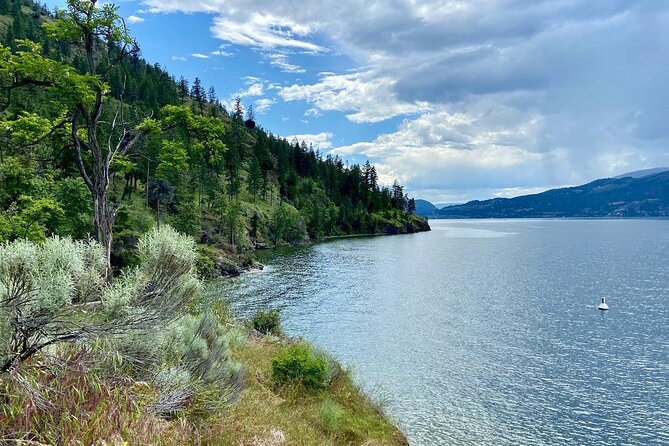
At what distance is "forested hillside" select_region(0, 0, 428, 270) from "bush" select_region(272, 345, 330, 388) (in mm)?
7245

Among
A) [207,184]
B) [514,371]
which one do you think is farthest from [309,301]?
[207,184]

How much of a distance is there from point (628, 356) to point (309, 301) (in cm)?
2889

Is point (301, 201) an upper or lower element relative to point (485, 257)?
upper

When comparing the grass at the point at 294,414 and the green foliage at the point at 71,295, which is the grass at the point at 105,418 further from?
the green foliage at the point at 71,295

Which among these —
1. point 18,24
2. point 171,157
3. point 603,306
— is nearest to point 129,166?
point 171,157

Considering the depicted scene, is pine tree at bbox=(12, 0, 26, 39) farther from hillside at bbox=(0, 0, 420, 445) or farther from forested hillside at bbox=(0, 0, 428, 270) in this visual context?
hillside at bbox=(0, 0, 420, 445)

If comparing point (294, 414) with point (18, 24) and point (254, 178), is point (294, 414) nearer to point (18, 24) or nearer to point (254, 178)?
point (254, 178)

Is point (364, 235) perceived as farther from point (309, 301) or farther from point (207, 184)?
point (309, 301)

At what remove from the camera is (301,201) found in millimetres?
153875

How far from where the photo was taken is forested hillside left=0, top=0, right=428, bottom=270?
12281mm

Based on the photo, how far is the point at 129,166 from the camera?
14234 millimetres

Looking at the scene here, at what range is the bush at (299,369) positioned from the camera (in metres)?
15.8

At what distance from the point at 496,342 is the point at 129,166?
29.5m

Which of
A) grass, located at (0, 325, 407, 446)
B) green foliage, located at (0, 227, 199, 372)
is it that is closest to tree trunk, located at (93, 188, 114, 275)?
green foliage, located at (0, 227, 199, 372)
